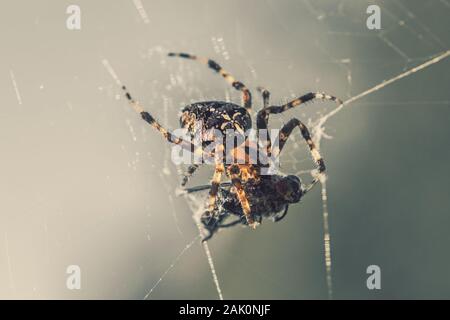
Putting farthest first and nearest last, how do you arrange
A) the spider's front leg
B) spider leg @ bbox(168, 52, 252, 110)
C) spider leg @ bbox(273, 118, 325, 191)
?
1. spider leg @ bbox(168, 52, 252, 110)
2. spider leg @ bbox(273, 118, 325, 191)
3. the spider's front leg

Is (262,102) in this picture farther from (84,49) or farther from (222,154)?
(84,49)

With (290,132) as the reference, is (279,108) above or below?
above

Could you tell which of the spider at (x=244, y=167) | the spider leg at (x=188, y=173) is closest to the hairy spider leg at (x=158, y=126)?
the spider at (x=244, y=167)

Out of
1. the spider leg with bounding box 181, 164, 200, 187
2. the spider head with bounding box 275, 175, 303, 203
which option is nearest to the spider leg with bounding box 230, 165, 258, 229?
the spider head with bounding box 275, 175, 303, 203

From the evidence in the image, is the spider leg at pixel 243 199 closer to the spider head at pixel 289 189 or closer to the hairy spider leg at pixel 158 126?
the spider head at pixel 289 189

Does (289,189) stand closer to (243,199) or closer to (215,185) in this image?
(243,199)

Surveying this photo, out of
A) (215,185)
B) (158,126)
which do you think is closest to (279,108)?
(215,185)

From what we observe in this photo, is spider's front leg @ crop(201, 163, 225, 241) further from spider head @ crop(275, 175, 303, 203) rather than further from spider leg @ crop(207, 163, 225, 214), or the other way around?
spider head @ crop(275, 175, 303, 203)
